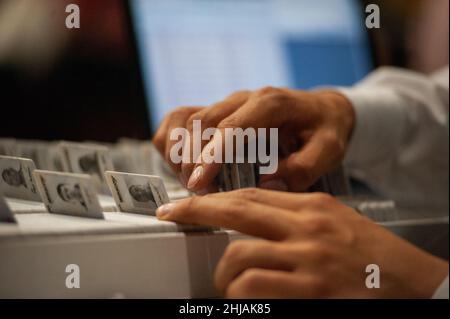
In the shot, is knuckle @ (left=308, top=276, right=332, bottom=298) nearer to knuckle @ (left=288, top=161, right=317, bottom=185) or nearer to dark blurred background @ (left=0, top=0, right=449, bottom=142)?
knuckle @ (left=288, top=161, right=317, bottom=185)

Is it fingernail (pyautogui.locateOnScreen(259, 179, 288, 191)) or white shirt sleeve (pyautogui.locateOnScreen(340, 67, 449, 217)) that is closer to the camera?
fingernail (pyautogui.locateOnScreen(259, 179, 288, 191))

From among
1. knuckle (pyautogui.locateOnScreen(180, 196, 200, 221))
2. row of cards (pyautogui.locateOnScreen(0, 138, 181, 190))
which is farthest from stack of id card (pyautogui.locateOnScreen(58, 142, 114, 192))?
knuckle (pyautogui.locateOnScreen(180, 196, 200, 221))

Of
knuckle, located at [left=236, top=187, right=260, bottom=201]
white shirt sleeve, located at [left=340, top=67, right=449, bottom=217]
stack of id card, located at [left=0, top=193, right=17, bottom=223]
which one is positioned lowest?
white shirt sleeve, located at [left=340, top=67, right=449, bottom=217]

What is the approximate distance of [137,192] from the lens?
0.53 metres

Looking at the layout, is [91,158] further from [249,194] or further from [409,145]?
[409,145]

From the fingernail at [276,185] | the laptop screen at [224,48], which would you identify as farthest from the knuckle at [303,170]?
the laptop screen at [224,48]

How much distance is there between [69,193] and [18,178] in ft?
0.36

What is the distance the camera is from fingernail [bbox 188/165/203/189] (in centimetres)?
57

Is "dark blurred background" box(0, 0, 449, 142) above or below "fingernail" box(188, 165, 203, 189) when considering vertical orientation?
above

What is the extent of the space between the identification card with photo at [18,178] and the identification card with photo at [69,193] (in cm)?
4

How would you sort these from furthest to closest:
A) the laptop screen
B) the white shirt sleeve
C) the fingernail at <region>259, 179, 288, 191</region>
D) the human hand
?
the laptop screen < the white shirt sleeve < the fingernail at <region>259, 179, 288, 191</region> < the human hand

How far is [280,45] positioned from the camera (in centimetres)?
150

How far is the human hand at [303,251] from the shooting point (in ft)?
1.40
